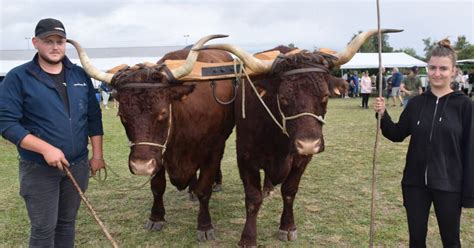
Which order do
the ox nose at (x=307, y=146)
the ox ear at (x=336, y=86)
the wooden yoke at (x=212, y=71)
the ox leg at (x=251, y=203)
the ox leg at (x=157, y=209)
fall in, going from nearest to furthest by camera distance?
the ox nose at (x=307, y=146) < the ox ear at (x=336, y=86) < the wooden yoke at (x=212, y=71) < the ox leg at (x=251, y=203) < the ox leg at (x=157, y=209)

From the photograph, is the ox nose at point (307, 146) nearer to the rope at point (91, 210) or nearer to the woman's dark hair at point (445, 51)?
the woman's dark hair at point (445, 51)

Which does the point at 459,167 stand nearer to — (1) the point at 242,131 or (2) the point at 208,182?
(1) the point at 242,131

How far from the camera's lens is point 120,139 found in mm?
10852

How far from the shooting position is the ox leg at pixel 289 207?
4.36 metres

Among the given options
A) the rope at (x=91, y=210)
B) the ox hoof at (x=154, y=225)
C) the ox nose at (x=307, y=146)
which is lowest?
the ox hoof at (x=154, y=225)

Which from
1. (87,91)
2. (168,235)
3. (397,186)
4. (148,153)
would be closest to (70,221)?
(148,153)

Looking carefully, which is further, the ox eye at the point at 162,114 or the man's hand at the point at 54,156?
the ox eye at the point at 162,114

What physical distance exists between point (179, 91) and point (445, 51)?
2.16 metres

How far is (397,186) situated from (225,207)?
2629 millimetres

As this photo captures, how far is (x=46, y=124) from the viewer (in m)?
2.92

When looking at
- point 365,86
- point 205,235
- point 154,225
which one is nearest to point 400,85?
point 365,86

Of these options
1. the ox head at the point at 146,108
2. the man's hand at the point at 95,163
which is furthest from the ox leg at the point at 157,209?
the ox head at the point at 146,108

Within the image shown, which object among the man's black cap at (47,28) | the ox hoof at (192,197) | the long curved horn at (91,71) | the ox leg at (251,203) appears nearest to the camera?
the man's black cap at (47,28)

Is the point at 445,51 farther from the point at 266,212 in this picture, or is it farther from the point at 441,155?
the point at 266,212
